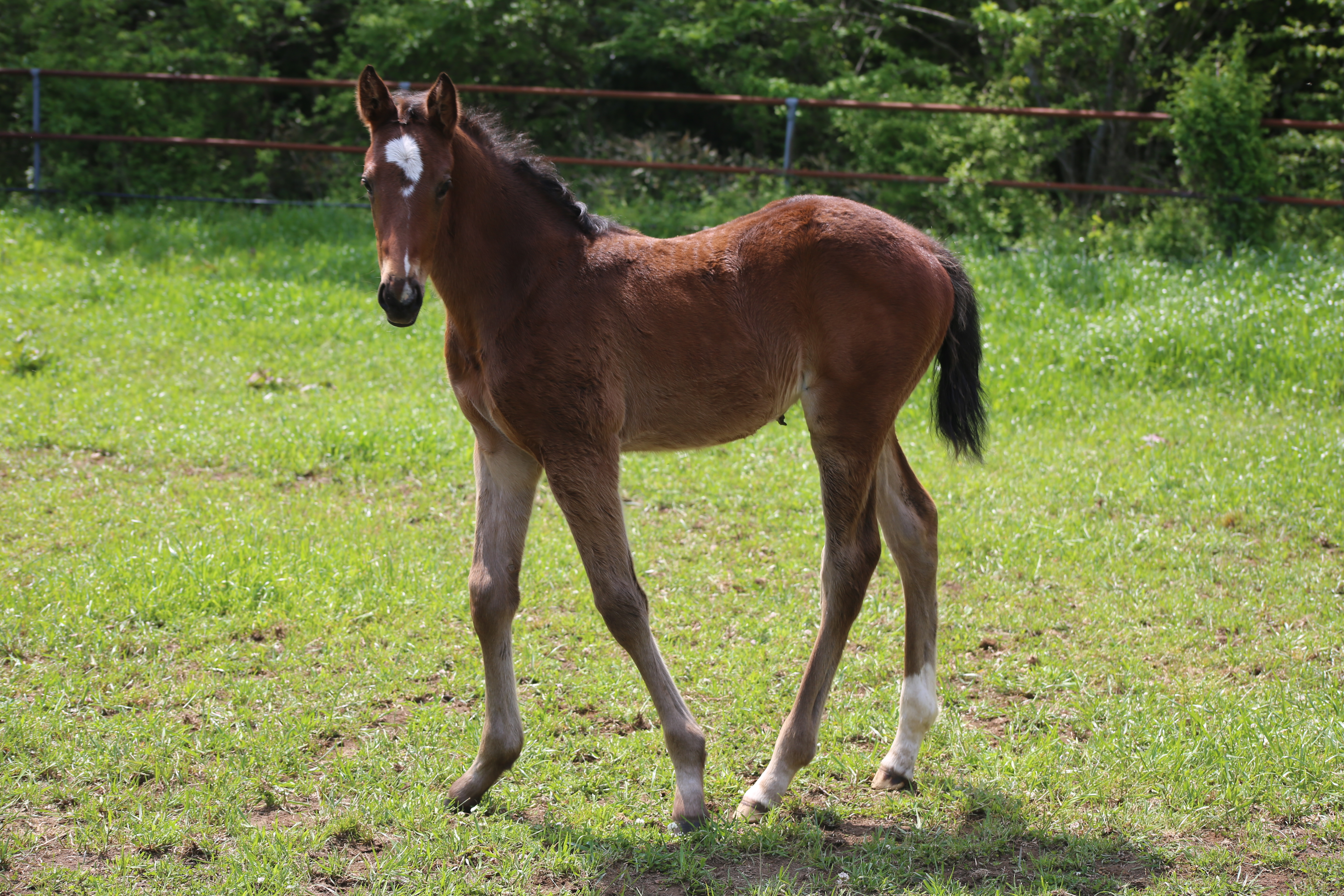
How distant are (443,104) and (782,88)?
34.8 feet

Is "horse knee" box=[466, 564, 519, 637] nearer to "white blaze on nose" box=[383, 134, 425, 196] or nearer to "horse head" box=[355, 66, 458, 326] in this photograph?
"horse head" box=[355, 66, 458, 326]

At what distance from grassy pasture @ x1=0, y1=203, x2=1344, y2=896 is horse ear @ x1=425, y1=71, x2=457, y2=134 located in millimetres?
2189

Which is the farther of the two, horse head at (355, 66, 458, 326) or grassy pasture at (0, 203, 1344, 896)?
grassy pasture at (0, 203, 1344, 896)

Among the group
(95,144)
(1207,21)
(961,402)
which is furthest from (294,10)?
(961,402)

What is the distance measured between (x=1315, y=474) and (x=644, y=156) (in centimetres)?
868

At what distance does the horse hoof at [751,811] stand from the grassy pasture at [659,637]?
0.05 meters

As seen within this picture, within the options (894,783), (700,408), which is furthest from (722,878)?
(700,408)

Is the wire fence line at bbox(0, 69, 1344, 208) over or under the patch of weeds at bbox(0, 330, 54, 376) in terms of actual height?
over

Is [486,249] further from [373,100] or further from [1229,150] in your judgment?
[1229,150]

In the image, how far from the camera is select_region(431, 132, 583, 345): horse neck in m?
3.40

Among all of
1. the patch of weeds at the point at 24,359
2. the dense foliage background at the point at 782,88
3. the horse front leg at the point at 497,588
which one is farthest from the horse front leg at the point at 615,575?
the dense foliage background at the point at 782,88

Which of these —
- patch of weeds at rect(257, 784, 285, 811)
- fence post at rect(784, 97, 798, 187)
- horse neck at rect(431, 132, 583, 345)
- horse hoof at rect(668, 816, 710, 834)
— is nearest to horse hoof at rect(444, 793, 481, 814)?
patch of weeds at rect(257, 784, 285, 811)

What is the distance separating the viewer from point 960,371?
3.99m

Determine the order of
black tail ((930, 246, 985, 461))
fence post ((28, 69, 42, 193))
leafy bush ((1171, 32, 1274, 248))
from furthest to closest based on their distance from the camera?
1. fence post ((28, 69, 42, 193))
2. leafy bush ((1171, 32, 1274, 248))
3. black tail ((930, 246, 985, 461))
